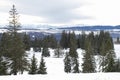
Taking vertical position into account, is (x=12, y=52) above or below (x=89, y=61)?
above

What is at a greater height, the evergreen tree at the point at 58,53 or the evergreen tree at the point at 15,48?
the evergreen tree at the point at 15,48

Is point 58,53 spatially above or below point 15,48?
below

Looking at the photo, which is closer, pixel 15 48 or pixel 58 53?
pixel 15 48

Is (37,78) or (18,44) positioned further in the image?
(18,44)

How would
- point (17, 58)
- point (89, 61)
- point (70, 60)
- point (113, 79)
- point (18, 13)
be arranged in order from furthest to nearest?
point (70, 60) < point (89, 61) < point (18, 13) < point (17, 58) < point (113, 79)

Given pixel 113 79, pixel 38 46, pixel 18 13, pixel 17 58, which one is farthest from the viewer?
pixel 38 46

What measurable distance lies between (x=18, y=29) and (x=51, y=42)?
104m

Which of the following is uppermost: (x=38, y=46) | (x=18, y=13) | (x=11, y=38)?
(x=18, y=13)

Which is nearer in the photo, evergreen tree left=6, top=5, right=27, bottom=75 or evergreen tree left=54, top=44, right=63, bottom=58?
evergreen tree left=6, top=5, right=27, bottom=75

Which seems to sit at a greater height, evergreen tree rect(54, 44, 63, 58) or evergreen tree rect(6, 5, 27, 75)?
evergreen tree rect(6, 5, 27, 75)

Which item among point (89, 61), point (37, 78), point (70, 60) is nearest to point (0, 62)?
point (89, 61)

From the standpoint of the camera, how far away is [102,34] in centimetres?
14112

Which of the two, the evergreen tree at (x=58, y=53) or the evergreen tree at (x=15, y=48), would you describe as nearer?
the evergreen tree at (x=15, y=48)

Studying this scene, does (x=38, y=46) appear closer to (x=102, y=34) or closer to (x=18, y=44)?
(x=102, y=34)
